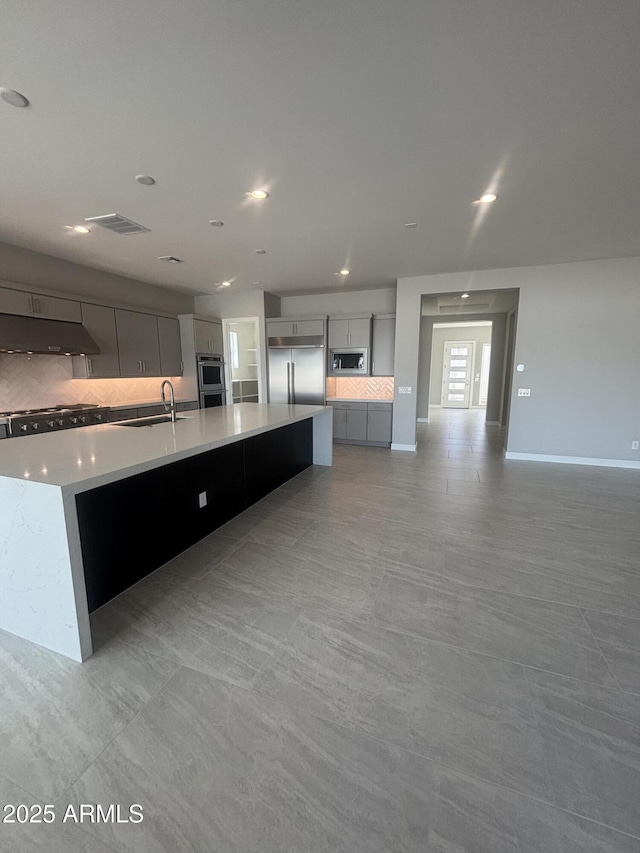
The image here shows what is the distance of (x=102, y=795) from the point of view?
3.62ft

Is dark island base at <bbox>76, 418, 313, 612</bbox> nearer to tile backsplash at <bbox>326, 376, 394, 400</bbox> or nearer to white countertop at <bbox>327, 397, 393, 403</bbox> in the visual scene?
white countertop at <bbox>327, 397, 393, 403</bbox>

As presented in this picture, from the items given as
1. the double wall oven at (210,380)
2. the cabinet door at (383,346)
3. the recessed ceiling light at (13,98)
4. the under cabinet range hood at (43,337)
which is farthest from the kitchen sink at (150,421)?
the cabinet door at (383,346)

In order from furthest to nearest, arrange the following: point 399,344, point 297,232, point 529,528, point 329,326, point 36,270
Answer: point 329,326
point 399,344
point 36,270
point 297,232
point 529,528

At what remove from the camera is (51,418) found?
398 centimetres

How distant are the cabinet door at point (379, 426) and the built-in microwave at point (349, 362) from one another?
736mm

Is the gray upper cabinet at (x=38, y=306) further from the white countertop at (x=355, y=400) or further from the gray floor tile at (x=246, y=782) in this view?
the gray floor tile at (x=246, y=782)

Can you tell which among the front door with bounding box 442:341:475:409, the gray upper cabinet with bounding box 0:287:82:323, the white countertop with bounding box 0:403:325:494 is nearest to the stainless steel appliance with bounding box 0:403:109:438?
the gray upper cabinet with bounding box 0:287:82:323

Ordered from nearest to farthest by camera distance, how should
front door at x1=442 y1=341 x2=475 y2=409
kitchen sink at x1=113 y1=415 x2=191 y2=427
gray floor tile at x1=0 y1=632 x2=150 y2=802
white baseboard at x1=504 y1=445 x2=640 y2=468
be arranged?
1. gray floor tile at x1=0 y1=632 x2=150 y2=802
2. kitchen sink at x1=113 y1=415 x2=191 y2=427
3. white baseboard at x1=504 y1=445 x2=640 y2=468
4. front door at x1=442 y1=341 x2=475 y2=409

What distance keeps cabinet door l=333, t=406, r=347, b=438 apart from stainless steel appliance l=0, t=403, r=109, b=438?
3.54 meters

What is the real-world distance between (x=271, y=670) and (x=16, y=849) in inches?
34.5

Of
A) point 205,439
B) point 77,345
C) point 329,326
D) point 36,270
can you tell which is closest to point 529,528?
point 205,439

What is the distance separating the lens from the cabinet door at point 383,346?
5816 millimetres

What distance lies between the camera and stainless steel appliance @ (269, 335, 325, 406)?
20.2ft

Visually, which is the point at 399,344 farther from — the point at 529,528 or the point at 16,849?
the point at 16,849
